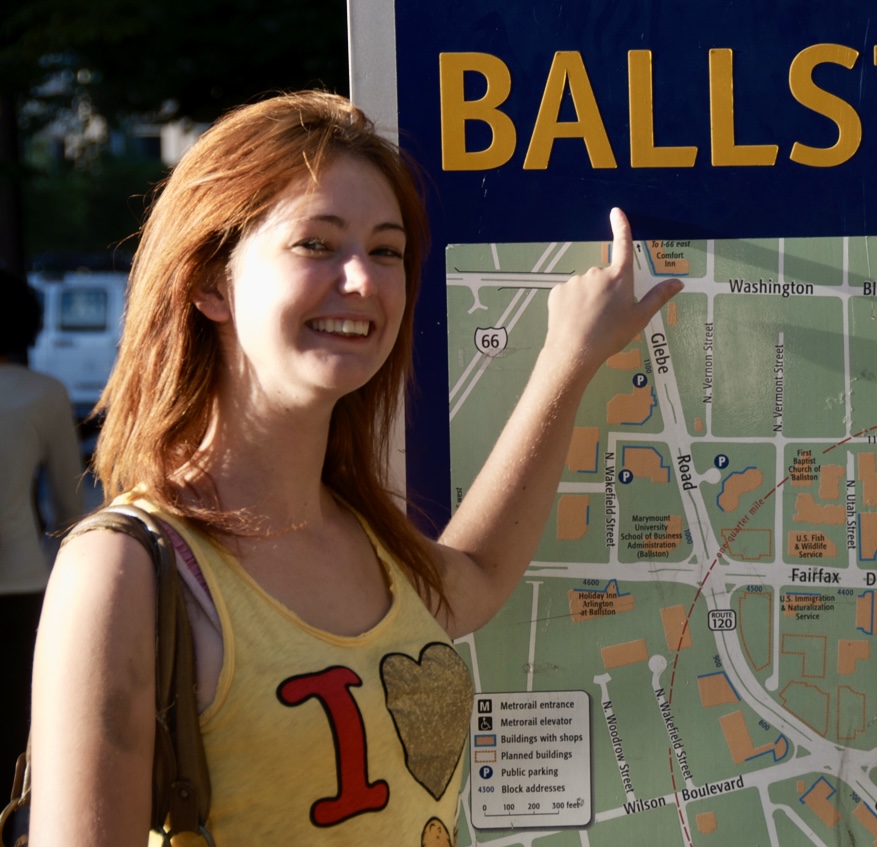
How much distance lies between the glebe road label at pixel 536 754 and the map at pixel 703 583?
1 centimetres

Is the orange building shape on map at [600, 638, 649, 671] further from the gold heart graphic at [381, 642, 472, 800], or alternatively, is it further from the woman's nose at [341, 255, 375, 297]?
the woman's nose at [341, 255, 375, 297]

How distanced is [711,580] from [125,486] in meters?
1.03

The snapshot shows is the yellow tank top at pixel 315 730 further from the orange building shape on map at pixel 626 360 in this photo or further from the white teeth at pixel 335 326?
the orange building shape on map at pixel 626 360

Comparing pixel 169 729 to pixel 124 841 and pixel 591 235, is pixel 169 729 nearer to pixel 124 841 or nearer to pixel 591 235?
pixel 124 841

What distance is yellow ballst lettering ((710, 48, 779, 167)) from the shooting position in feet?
6.94

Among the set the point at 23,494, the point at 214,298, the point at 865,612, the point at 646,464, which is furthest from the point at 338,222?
the point at 23,494

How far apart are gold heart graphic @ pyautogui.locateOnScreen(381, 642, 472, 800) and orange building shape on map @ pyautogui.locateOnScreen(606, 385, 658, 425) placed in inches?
21.9

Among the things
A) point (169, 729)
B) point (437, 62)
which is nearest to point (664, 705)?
point (169, 729)

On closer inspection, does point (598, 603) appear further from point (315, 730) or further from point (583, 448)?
point (315, 730)

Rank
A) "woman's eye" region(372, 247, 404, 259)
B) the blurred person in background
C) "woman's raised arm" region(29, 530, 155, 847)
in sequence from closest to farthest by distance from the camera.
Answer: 1. "woman's raised arm" region(29, 530, 155, 847)
2. "woman's eye" region(372, 247, 404, 259)
3. the blurred person in background

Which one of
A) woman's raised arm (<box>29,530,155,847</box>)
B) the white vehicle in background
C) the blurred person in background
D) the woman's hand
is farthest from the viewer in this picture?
the white vehicle in background

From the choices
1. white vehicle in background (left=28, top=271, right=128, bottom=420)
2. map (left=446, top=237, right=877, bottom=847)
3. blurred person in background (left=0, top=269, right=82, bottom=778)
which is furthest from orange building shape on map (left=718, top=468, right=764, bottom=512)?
white vehicle in background (left=28, top=271, right=128, bottom=420)

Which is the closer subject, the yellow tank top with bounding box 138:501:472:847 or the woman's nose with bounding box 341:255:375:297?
the yellow tank top with bounding box 138:501:472:847

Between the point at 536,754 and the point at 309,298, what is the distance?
0.98 m
